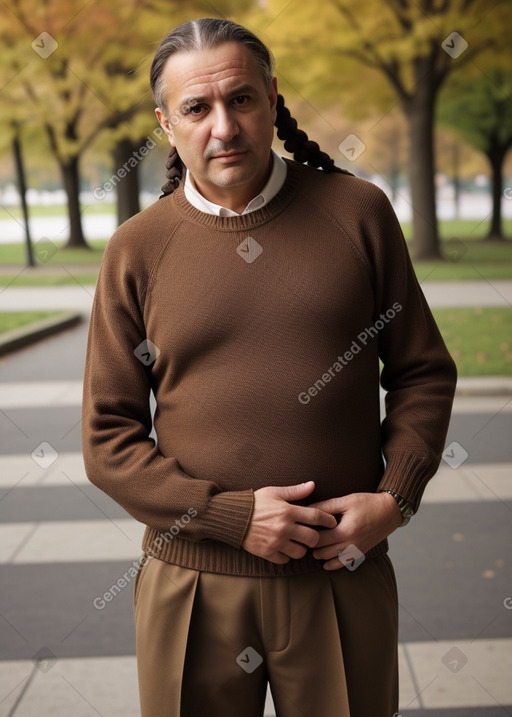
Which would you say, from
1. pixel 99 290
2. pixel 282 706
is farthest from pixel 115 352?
pixel 282 706

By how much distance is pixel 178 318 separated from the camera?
5.81 ft

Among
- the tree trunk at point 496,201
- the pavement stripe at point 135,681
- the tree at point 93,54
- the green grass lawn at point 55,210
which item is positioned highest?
the tree at point 93,54

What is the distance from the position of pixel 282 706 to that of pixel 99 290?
100 cm

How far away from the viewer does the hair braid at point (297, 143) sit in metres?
1.93

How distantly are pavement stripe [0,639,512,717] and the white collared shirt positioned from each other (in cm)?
224

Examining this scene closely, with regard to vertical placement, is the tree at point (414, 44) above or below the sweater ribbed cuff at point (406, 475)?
below

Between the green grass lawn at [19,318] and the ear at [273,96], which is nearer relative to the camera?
the ear at [273,96]

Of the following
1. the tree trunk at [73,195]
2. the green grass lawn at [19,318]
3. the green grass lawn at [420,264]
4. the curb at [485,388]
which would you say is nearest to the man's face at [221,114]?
the curb at [485,388]

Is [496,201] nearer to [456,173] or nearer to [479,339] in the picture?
[479,339]

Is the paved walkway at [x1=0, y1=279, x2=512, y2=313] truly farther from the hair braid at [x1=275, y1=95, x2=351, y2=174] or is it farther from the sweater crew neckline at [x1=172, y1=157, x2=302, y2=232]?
the sweater crew neckline at [x1=172, y1=157, x2=302, y2=232]

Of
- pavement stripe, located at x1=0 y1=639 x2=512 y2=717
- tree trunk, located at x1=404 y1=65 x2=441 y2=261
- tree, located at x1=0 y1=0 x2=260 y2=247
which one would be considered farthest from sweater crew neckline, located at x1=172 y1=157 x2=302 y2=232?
tree trunk, located at x1=404 y1=65 x2=441 y2=261

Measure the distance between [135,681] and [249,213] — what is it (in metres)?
2.36

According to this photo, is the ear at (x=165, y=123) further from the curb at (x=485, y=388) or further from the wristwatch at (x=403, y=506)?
the curb at (x=485, y=388)

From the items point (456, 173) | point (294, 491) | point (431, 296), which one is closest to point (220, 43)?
point (294, 491)
